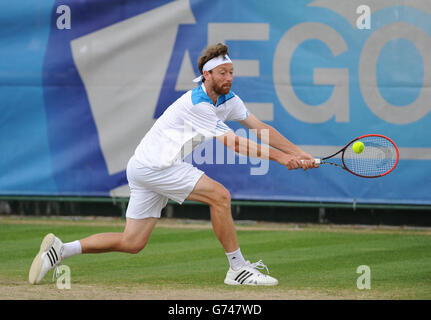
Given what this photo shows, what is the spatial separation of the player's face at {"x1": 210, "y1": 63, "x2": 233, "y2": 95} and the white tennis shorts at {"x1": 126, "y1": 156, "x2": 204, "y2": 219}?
0.58 m

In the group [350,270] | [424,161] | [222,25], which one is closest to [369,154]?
[350,270]

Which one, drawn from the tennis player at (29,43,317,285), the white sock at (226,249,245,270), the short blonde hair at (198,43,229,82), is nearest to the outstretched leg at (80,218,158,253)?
the tennis player at (29,43,317,285)

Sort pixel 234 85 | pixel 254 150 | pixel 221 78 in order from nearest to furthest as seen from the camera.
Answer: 1. pixel 254 150
2. pixel 221 78
3. pixel 234 85

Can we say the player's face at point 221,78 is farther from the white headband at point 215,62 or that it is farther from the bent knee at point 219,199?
the bent knee at point 219,199

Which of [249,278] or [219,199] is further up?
[219,199]

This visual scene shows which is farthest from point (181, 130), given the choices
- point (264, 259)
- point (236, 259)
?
point (264, 259)

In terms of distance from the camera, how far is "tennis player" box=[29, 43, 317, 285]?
5648 mm

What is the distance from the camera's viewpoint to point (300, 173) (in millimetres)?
9273

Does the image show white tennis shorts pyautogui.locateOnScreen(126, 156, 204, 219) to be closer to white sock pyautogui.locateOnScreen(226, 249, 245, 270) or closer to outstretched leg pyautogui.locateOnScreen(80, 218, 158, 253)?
outstretched leg pyautogui.locateOnScreen(80, 218, 158, 253)

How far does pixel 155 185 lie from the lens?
570cm

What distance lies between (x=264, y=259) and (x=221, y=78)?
2091 millimetres

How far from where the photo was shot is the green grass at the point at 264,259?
19.4 feet

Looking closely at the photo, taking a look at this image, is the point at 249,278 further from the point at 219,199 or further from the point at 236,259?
the point at 219,199

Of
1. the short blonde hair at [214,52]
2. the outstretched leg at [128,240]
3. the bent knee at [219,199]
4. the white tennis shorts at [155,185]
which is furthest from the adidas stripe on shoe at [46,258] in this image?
the short blonde hair at [214,52]
